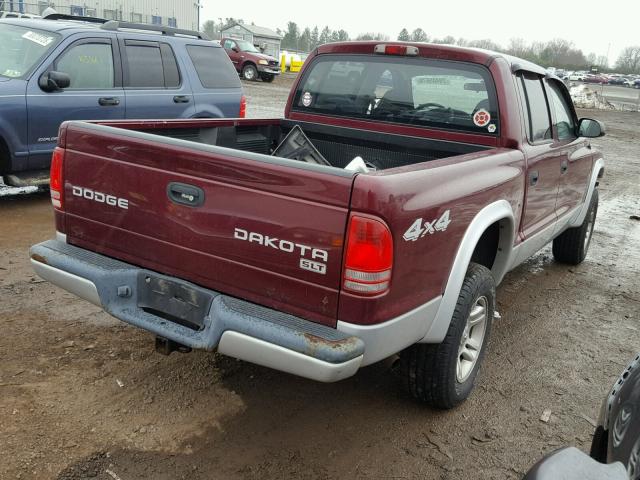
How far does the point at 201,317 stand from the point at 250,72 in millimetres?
27896

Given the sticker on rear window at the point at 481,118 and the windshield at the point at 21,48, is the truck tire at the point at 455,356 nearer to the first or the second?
the sticker on rear window at the point at 481,118

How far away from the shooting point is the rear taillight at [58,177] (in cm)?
317

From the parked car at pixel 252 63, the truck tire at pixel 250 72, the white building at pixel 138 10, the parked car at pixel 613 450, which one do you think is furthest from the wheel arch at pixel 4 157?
the white building at pixel 138 10

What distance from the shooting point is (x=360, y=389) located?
3613mm

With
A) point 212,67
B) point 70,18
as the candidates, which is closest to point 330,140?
point 212,67

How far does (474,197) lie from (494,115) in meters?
1.06

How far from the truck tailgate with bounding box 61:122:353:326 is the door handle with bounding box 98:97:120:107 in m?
3.99

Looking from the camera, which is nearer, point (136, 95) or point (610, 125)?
point (136, 95)

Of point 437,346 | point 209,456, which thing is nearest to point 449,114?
point 437,346

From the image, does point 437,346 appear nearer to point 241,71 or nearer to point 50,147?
point 50,147

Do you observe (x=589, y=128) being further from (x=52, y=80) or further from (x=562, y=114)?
(x=52, y=80)

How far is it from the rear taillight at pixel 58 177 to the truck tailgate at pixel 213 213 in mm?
32

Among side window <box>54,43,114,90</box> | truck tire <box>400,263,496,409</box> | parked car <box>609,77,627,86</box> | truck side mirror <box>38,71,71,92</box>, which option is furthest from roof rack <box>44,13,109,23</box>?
parked car <box>609,77,627,86</box>

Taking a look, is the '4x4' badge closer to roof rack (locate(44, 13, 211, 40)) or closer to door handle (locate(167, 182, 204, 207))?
door handle (locate(167, 182, 204, 207))
